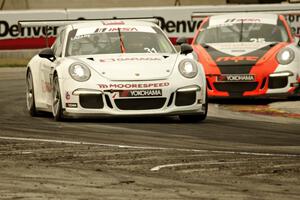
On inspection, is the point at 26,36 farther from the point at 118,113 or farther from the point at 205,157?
the point at 205,157

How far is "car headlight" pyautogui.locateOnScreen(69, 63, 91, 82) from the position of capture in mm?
14211

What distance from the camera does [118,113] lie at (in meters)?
14.1

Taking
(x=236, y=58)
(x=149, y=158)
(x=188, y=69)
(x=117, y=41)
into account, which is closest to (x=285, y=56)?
(x=236, y=58)

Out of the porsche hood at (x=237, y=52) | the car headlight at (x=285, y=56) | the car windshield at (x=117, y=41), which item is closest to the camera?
the car windshield at (x=117, y=41)

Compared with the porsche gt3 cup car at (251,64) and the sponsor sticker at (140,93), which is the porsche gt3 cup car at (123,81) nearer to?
the sponsor sticker at (140,93)

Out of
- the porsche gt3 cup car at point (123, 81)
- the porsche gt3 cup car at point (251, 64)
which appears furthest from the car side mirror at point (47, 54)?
the porsche gt3 cup car at point (251, 64)

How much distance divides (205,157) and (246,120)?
4.71 meters

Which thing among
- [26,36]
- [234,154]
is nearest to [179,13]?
[26,36]

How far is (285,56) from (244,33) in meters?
1.32

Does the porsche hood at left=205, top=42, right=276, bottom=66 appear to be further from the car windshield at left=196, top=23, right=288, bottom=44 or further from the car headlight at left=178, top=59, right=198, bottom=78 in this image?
the car headlight at left=178, top=59, right=198, bottom=78

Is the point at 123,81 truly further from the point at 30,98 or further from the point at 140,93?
the point at 30,98

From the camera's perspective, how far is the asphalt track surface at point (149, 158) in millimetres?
8320

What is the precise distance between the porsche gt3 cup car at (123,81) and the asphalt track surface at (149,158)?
0.65 ft

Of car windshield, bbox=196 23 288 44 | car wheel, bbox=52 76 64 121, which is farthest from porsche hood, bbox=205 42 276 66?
car wheel, bbox=52 76 64 121
